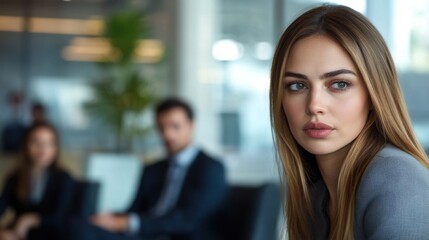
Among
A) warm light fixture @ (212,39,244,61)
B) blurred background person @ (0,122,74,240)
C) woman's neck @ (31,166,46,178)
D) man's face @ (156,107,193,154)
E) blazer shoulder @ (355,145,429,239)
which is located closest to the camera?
blazer shoulder @ (355,145,429,239)

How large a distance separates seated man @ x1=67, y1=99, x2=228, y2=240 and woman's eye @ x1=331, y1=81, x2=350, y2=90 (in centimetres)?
298

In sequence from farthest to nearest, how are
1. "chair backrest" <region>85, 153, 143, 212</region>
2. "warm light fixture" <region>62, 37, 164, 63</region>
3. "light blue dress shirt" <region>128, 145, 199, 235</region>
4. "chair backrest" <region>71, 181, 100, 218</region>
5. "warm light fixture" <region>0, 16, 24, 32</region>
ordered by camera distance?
"warm light fixture" <region>0, 16, 24, 32</region> → "warm light fixture" <region>62, 37, 164, 63</region> → "chair backrest" <region>85, 153, 143, 212</region> → "chair backrest" <region>71, 181, 100, 218</region> → "light blue dress shirt" <region>128, 145, 199, 235</region>

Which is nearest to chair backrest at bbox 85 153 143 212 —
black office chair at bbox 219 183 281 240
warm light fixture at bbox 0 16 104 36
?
black office chair at bbox 219 183 281 240

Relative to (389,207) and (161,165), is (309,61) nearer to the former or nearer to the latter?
(389,207)

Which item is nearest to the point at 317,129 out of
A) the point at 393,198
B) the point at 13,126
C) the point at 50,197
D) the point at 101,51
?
the point at 393,198

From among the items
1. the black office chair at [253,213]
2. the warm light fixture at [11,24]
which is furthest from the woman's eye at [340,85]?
the warm light fixture at [11,24]

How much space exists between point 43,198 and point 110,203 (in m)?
2.00

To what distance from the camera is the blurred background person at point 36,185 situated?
5025 millimetres

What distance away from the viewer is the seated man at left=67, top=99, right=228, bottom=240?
438cm

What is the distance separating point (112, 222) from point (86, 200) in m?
0.48

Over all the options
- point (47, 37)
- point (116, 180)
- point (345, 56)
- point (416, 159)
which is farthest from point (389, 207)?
point (47, 37)

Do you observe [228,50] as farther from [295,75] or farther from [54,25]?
[295,75]

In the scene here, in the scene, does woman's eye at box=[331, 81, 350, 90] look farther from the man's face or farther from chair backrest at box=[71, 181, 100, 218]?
chair backrest at box=[71, 181, 100, 218]

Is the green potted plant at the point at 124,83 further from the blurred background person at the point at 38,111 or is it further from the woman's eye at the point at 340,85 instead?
the woman's eye at the point at 340,85
